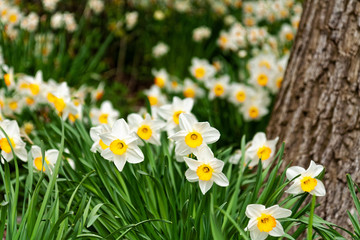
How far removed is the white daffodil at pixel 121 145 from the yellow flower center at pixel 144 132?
0.18 m

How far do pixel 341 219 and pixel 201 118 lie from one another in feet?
4.38

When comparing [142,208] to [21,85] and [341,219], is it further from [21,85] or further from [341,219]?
[21,85]

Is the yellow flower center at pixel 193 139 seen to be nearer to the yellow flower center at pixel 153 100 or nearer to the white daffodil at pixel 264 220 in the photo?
the white daffodil at pixel 264 220

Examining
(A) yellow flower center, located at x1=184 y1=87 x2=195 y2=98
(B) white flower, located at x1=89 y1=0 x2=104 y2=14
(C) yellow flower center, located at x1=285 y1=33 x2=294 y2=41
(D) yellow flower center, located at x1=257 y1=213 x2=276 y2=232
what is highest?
(B) white flower, located at x1=89 y1=0 x2=104 y2=14

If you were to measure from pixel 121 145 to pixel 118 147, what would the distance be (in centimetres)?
1

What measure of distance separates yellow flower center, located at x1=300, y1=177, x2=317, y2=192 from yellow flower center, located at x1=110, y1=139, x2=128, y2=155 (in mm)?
677

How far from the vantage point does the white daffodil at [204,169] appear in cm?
159

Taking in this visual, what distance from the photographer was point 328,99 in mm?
2170

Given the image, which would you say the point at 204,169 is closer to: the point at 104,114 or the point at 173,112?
the point at 173,112

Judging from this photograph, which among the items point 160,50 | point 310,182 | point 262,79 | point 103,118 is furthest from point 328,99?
point 160,50

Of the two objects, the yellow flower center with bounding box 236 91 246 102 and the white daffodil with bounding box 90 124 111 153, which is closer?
the white daffodil with bounding box 90 124 111 153

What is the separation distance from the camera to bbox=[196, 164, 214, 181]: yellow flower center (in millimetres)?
1582

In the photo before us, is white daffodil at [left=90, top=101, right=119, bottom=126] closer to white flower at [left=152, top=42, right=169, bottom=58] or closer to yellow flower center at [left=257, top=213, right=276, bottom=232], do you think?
yellow flower center at [left=257, top=213, right=276, bottom=232]

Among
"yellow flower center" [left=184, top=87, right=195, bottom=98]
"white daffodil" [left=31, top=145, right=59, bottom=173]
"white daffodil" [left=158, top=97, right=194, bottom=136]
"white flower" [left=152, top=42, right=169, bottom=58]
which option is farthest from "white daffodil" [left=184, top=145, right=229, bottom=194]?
"white flower" [left=152, top=42, right=169, bottom=58]
